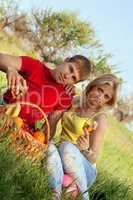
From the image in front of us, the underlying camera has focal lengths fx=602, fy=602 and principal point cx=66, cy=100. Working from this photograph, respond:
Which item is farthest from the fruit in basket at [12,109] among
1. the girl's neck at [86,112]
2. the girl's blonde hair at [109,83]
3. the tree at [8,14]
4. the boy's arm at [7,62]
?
the tree at [8,14]

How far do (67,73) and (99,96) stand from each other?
1.15 feet

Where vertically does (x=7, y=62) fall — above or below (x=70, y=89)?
above

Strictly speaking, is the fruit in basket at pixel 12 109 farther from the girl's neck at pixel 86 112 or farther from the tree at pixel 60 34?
the tree at pixel 60 34

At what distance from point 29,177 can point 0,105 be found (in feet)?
2.14

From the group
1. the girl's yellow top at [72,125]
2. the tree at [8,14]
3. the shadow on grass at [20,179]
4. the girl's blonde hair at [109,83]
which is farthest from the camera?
the tree at [8,14]

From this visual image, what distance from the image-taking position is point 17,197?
152 inches

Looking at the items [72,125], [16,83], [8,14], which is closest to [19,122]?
[16,83]

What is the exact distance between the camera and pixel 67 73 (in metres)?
4.74

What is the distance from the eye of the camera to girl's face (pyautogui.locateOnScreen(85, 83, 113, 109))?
16.0ft

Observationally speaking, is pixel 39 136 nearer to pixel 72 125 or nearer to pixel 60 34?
pixel 72 125

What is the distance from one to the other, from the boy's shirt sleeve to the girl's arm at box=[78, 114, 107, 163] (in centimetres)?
66

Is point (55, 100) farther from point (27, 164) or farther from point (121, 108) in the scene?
point (121, 108)

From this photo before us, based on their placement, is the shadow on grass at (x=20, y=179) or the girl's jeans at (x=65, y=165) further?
the girl's jeans at (x=65, y=165)

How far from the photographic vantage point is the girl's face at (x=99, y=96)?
4.89 metres
